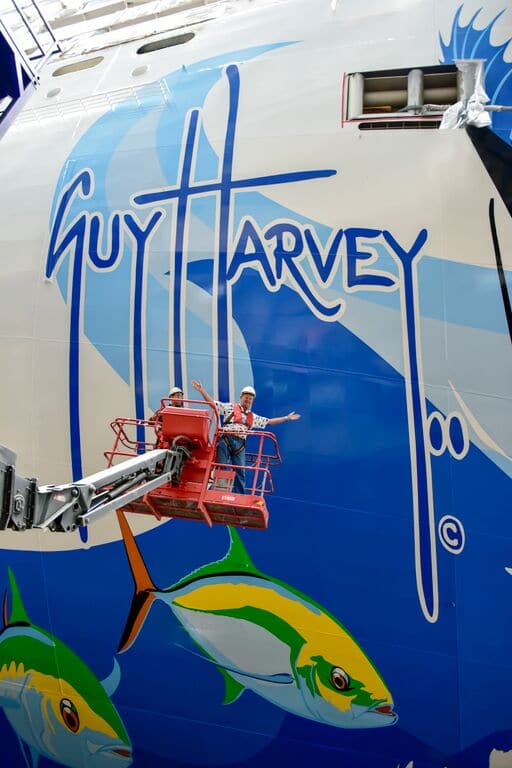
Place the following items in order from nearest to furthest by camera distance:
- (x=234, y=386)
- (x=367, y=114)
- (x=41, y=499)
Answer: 1. (x=41, y=499)
2. (x=234, y=386)
3. (x=367, y=114)

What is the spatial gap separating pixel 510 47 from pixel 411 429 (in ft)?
14.2

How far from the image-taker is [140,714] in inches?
308

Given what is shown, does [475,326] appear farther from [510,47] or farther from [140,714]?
[140,714]

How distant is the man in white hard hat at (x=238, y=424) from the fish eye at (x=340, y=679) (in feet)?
6.68

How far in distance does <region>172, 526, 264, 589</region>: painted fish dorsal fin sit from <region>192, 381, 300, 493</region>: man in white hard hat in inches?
31.4

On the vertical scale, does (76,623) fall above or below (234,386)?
below

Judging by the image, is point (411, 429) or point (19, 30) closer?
point (411, 429)

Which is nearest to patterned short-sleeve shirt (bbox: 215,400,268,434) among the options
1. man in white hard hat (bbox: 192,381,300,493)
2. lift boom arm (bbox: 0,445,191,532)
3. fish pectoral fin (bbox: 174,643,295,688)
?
man in white hard hat (bbox: 192,381,300,493)

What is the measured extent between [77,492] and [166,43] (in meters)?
7.62

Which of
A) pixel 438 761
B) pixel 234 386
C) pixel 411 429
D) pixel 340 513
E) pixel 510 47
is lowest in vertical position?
pixel 438 761

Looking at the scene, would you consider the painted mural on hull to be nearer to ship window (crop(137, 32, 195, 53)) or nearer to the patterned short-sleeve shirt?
the patterned short-sleeve shirt

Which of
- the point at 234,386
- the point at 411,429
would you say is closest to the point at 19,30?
Result: the point at 234,386

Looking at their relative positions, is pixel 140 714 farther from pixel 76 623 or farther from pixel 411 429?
pixel 411 429

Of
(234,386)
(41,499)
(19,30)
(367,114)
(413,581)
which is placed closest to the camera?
(41,499)
